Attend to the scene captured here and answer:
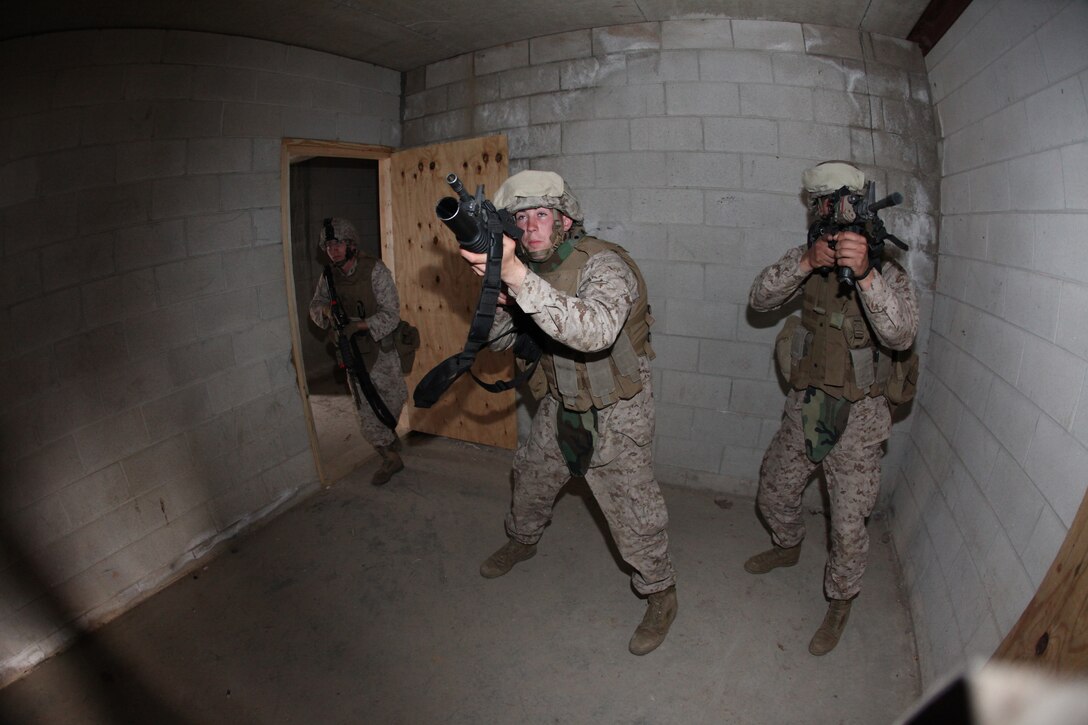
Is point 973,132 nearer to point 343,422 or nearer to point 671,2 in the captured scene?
point 671,2

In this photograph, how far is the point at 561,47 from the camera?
10.1 feet

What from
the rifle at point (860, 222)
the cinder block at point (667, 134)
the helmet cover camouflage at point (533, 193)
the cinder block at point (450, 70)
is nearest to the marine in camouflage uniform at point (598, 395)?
the helmet cover camouflage at point (533, 193)

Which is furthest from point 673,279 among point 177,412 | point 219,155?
point 177,412

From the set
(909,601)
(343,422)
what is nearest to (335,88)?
(343,422)

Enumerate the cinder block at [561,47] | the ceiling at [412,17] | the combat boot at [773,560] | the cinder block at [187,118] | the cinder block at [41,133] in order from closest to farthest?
the cinder block at [41,133] < the ceiling at [412,17] < the cinder block at [187,118] < the combat boot at [773,560] < the cinder block at [561,47]

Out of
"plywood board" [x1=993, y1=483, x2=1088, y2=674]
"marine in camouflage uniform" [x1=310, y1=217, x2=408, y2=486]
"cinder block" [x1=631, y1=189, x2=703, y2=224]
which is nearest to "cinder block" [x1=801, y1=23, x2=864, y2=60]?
"cinder block" [x1=631, y1=189, x2=703, y2=224]

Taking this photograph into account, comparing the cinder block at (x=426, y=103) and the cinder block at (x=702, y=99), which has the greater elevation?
the cinder block at (x=426, y=103)

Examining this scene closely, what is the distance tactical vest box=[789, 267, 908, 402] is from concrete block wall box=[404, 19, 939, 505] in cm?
76

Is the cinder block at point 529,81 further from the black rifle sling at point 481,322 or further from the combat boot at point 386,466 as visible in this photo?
the combat boot at point 386,466

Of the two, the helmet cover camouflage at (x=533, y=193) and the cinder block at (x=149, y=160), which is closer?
the helmet cover camouflage at (x=533, y=193)

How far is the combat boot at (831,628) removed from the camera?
219 cm

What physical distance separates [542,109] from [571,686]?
299cm

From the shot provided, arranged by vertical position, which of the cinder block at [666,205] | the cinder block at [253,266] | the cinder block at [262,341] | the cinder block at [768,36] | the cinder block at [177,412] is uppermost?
the cinder block at [768,36]

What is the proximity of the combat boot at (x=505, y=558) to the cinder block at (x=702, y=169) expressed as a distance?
1994 mm
